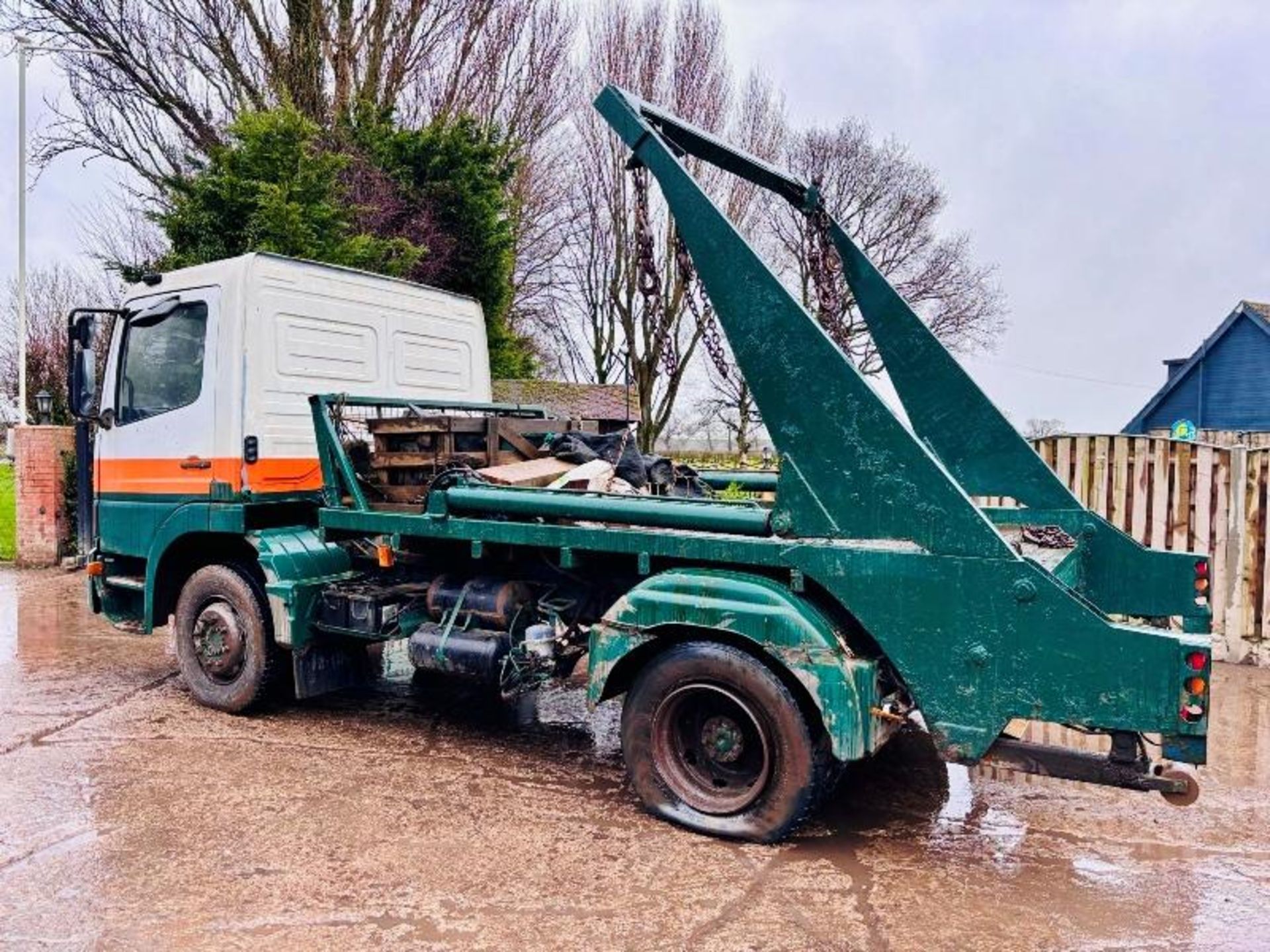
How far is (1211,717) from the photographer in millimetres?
6379

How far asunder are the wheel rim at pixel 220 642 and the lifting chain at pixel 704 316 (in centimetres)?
351

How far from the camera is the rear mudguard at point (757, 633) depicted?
3.93 metres

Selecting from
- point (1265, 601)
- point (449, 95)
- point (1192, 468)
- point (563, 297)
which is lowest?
point (1265, 601)

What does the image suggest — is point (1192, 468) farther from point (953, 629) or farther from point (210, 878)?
point (210, 878)

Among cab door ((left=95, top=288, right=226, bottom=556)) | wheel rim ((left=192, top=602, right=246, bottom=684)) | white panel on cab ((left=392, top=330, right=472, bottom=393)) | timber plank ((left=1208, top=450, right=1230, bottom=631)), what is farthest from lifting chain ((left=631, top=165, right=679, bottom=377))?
timber plank ((left=1208, top=450, right=1230, bottom=631))

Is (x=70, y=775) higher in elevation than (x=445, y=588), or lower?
lower

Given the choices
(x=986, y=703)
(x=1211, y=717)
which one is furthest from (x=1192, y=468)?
(x=986, y=703)

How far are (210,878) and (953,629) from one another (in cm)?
308

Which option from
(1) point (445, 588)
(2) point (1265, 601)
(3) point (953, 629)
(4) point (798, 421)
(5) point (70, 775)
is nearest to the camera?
(3) point (953, 629)

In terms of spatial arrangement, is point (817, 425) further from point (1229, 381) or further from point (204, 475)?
point (1229, 381)

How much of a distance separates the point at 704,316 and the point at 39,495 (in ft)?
39.8

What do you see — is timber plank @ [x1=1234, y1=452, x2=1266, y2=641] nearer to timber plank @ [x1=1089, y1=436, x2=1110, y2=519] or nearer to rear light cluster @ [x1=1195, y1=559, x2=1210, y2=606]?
timber plank @ [x1=1089, y1=436, x2=1110, y2=519]

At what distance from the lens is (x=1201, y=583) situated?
4.67m

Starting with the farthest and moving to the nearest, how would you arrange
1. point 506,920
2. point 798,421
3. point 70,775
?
point 70,775 → point 798,421 → point 506,920
